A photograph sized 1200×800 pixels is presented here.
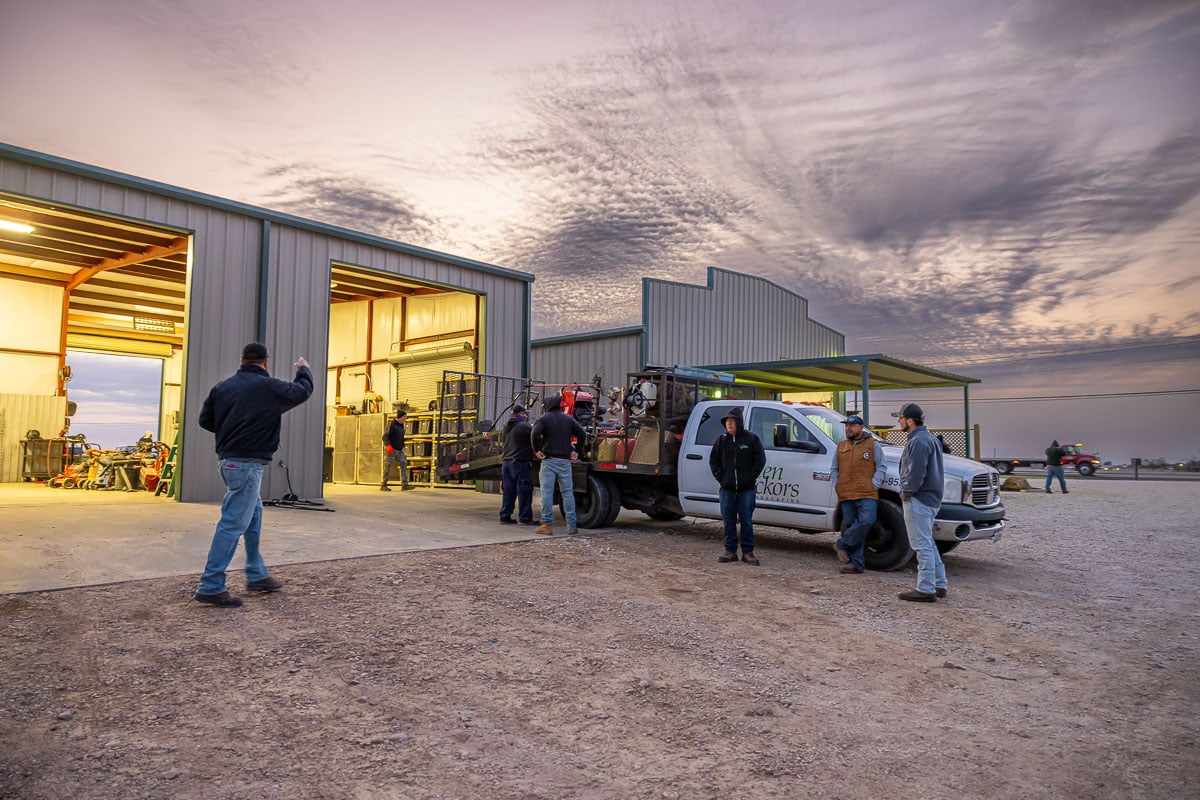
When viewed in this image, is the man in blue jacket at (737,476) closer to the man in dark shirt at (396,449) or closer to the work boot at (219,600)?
the work boot at (219,600)

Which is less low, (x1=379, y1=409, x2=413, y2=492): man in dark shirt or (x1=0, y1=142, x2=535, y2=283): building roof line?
(x1=0, y1=142, x2=535, y2=283): building roof line

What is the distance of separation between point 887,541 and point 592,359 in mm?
14714

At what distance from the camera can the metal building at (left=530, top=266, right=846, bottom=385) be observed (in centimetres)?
Answer: 2200

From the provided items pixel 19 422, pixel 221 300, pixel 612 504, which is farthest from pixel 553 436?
pixel 19 422

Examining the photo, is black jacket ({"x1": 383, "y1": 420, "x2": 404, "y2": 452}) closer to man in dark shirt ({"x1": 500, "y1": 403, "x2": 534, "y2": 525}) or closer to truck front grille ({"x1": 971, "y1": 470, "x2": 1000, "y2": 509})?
man in dark shirt ({"x1": 500, "y1": 403, "x2": 534, "y2": 525})

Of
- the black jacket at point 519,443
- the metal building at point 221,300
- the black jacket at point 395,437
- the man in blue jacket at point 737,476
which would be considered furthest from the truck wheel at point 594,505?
the black jacket at point 395,437

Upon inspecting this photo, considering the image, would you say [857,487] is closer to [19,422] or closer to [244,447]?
[244,447]

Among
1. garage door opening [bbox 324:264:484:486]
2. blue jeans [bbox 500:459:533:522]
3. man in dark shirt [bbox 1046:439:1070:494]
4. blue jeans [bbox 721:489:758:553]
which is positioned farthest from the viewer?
man in dark shirt [bbox 1046:439:1070:494]

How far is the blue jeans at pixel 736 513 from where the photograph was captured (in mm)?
8570

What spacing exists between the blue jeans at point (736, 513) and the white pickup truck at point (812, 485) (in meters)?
0.93

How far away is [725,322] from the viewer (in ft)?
81.7

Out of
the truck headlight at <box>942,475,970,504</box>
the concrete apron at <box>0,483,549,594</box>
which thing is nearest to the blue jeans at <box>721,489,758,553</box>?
the truck headlight at <box>942,475,970,504</box>

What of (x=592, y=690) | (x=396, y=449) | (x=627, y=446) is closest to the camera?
(x=592, y=690)

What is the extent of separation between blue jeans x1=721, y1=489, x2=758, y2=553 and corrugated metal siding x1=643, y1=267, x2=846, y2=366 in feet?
43.5
